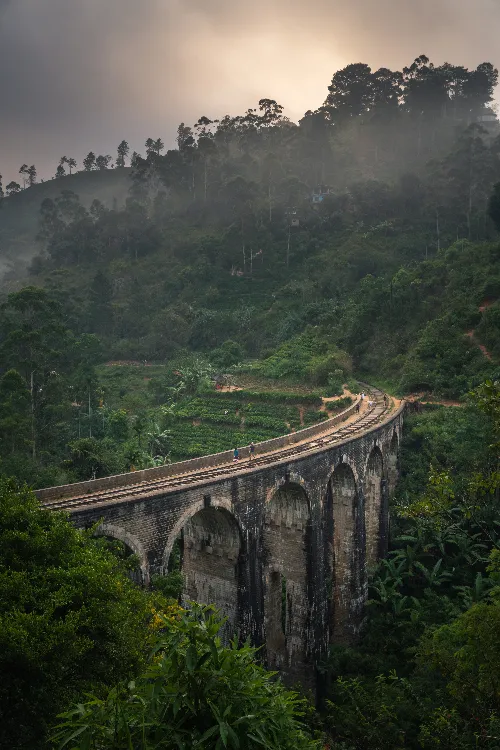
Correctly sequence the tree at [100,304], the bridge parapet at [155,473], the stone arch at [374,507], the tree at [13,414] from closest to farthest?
the bridge parapet at [155,473], the stone arch at [374,507], the tree at [13,414], the tree at [100,304]

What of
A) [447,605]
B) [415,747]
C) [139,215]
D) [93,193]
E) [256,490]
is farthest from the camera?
[93,193]

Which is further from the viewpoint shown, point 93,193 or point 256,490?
point 93,193

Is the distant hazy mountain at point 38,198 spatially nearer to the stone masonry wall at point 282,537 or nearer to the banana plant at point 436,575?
the stone masonry wall at point 282,537

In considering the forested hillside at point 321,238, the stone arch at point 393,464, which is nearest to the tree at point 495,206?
the forested hillside at point 321,238

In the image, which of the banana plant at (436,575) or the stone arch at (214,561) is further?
the banana plant at (436,575)

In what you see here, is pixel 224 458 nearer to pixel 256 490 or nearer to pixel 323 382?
pixel 256 490

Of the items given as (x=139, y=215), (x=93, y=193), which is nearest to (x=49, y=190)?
(x=93, y=193)

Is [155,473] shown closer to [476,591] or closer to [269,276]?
[476,591]
